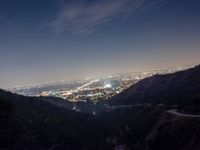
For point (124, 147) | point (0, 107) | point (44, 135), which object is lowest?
point (124, 147)

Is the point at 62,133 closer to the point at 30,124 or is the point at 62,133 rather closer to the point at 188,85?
the point at 30,124

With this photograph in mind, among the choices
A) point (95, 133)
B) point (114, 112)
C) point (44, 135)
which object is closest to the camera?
point (44, 135)

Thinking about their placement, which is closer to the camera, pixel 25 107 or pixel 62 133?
pixel 62 133

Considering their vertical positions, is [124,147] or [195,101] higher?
[195,101]

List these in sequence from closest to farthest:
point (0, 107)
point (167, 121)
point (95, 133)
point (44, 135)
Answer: point (0, 107) < point (167, 121) < point (44, 135) < point (95, 133)

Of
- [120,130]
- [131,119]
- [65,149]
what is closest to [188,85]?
[131,119]

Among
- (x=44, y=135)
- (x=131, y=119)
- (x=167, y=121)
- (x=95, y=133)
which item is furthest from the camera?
(x=131, y=119)

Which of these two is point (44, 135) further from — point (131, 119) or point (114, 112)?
point (114, 112)

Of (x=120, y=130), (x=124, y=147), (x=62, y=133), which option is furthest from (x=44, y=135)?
(x=120, y=130)

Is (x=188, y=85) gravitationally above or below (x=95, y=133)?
above
